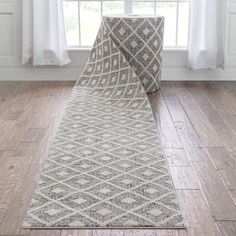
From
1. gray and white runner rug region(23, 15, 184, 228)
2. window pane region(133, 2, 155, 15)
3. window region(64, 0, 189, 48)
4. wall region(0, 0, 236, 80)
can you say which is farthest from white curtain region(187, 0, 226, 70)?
gray and white runner rug region(23, 15, 184, 228)

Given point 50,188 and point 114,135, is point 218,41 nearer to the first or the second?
point 114,135

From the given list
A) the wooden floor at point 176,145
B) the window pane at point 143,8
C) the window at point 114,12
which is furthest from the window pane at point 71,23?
the window pane at point 143,8

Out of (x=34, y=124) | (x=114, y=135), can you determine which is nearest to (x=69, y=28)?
(x=34, y=124)

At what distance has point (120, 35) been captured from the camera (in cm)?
464

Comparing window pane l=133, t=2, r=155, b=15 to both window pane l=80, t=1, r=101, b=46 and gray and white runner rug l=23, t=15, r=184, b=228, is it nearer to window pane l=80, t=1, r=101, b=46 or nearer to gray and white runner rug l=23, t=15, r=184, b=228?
window pane l=80, t=1, r=101, b=46

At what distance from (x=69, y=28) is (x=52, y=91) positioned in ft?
2.65

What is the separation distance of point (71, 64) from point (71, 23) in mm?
399

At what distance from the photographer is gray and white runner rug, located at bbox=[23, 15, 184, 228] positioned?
232 cm

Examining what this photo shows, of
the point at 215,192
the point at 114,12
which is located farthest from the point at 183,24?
the point at 215,192

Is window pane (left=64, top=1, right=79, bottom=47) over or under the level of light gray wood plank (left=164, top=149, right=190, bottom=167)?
over

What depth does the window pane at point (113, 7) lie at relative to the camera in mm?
5285

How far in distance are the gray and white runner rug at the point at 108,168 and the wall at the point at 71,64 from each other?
74 centimetres

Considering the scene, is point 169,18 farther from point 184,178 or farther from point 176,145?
point 184,178

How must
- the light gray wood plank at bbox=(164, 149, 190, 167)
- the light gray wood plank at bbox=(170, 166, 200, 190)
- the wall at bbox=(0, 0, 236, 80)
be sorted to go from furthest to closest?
the wall at bbox=(0, 0, 236, 80) → the light gray wood plank at bbox=(164, 149, 190, 167) → the light gray wood plank at bbox=(170, 166, 200, 190)
